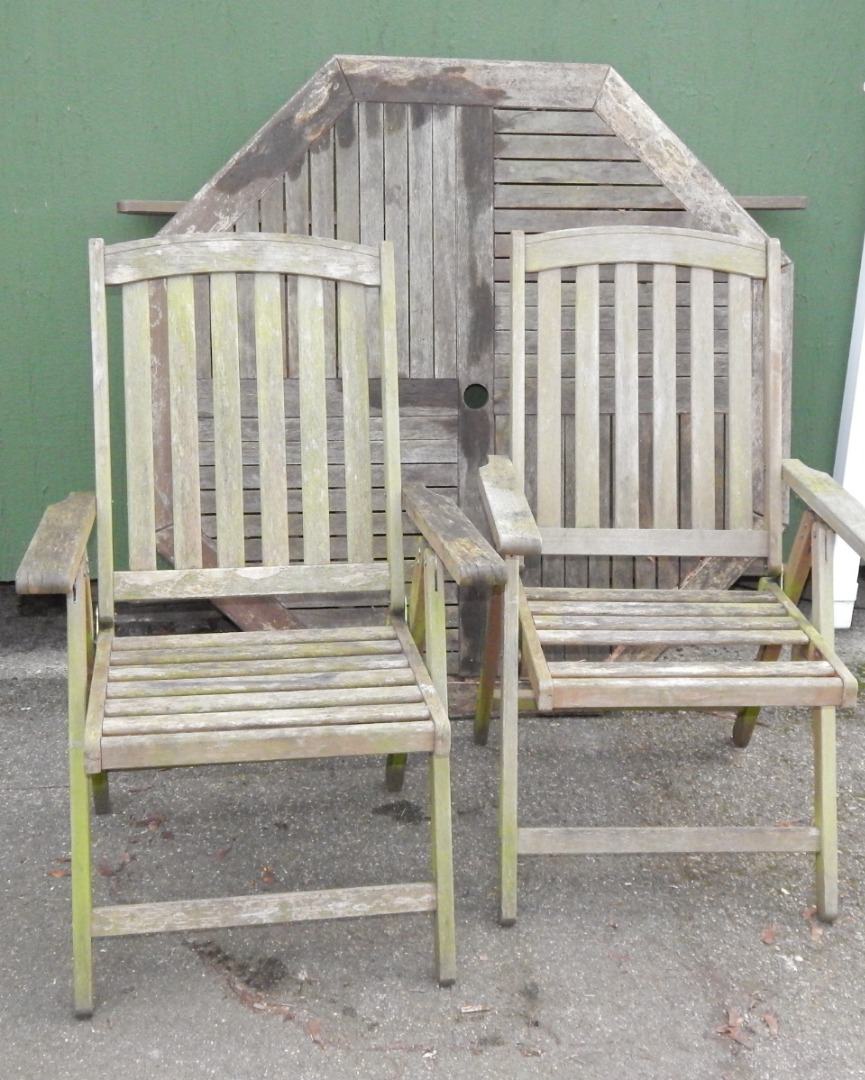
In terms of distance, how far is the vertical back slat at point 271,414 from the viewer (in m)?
2.28

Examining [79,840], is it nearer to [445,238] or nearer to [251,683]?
[251,683]

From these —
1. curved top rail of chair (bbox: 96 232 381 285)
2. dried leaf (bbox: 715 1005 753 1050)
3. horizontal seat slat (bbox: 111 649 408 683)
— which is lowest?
dried leaf (bbox: 715 1005 753 1050)

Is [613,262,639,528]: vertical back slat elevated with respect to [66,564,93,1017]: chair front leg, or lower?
elevated

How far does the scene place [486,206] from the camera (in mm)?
2941

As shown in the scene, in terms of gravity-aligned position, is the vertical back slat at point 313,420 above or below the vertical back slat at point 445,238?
below

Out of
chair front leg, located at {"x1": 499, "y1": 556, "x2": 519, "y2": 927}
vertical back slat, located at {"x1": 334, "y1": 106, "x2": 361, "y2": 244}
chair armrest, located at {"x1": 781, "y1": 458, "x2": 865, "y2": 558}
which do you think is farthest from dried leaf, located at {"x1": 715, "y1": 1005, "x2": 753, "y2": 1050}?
vertical back slat, located at {"x1": 334, "y1": 106, "x2": 361, "y2": 244}

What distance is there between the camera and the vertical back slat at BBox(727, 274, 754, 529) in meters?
2.46

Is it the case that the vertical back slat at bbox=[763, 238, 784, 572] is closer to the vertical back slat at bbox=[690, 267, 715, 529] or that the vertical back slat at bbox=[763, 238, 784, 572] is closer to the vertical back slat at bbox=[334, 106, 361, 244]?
the vertical back slat at bbox=[690, 267, 715, 529]

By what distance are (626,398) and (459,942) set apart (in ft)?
4.25

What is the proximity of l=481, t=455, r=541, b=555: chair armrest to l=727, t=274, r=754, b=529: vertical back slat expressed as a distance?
1.83 ft

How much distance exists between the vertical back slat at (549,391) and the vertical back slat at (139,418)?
2.97 feet

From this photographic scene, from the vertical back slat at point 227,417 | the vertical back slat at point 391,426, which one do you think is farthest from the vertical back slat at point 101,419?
the vertical back slat at point 391,426

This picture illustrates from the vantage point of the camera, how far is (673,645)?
2.11 metres

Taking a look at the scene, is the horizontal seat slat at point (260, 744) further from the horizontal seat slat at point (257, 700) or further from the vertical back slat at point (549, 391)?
the vertical back slat at point (549, 391)
